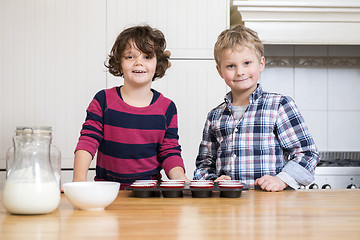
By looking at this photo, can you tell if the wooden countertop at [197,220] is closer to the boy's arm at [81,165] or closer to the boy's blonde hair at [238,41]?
the boy's arm at [81,165]

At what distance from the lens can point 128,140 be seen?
141 cm

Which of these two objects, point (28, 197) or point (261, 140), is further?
point (261, 140)

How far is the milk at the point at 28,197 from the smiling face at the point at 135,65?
2.33 feet

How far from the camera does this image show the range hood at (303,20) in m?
2.18

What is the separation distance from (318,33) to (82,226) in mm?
1853

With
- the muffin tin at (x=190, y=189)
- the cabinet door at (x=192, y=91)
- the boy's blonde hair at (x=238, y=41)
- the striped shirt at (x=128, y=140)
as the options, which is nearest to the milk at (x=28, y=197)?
the muffin tin at (x=190, y=189)

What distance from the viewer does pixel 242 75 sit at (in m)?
1.41

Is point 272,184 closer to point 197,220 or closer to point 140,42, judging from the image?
point 197,220

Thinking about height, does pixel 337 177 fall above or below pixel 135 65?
below

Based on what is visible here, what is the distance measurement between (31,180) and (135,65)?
733mm

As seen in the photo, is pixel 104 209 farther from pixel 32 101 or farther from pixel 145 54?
pixel 32 101

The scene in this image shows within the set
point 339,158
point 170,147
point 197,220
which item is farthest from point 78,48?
point 197,220

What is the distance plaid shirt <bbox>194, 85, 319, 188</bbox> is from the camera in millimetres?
1363

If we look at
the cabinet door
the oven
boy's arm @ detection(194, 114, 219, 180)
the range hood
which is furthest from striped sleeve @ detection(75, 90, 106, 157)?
the oven
